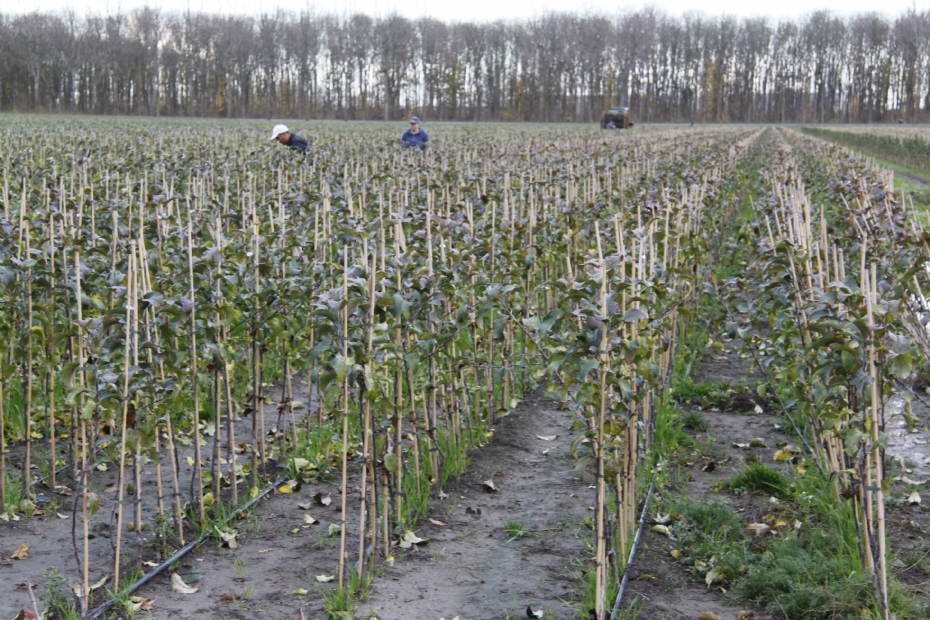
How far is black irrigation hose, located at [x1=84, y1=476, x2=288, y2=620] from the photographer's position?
3.71 metres

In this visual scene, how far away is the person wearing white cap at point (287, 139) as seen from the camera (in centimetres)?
1504

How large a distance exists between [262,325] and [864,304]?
2.97 m

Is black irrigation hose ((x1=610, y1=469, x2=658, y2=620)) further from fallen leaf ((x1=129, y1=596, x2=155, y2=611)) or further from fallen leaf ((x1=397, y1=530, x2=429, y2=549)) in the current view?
fallen leaf ((x1=129, y1=596, x2=155, y2=611))

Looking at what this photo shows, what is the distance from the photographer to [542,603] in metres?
3.91

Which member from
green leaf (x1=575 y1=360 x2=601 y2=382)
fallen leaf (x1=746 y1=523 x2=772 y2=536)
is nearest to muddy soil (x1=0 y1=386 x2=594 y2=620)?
fallen leaf (x1=746 y1=523 x2=772 y2=536)

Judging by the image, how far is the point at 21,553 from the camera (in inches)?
167

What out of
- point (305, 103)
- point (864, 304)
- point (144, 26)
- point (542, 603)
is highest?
point (144, 26)

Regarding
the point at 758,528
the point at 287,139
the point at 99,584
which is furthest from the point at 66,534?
the point at 287,139

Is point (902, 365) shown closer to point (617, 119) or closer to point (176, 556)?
point (176, 556)

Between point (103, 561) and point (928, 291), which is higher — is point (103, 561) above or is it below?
below

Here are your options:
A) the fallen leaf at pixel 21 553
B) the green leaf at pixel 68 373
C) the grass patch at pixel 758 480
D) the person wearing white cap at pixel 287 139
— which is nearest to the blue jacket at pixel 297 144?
the person wearing white cap at pixel 287 139

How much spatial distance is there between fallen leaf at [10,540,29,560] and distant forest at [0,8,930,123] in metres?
77.1

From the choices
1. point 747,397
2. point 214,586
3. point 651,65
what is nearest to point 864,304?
point 214,586

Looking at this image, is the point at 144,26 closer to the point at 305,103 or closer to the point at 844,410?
the point at 305,103
